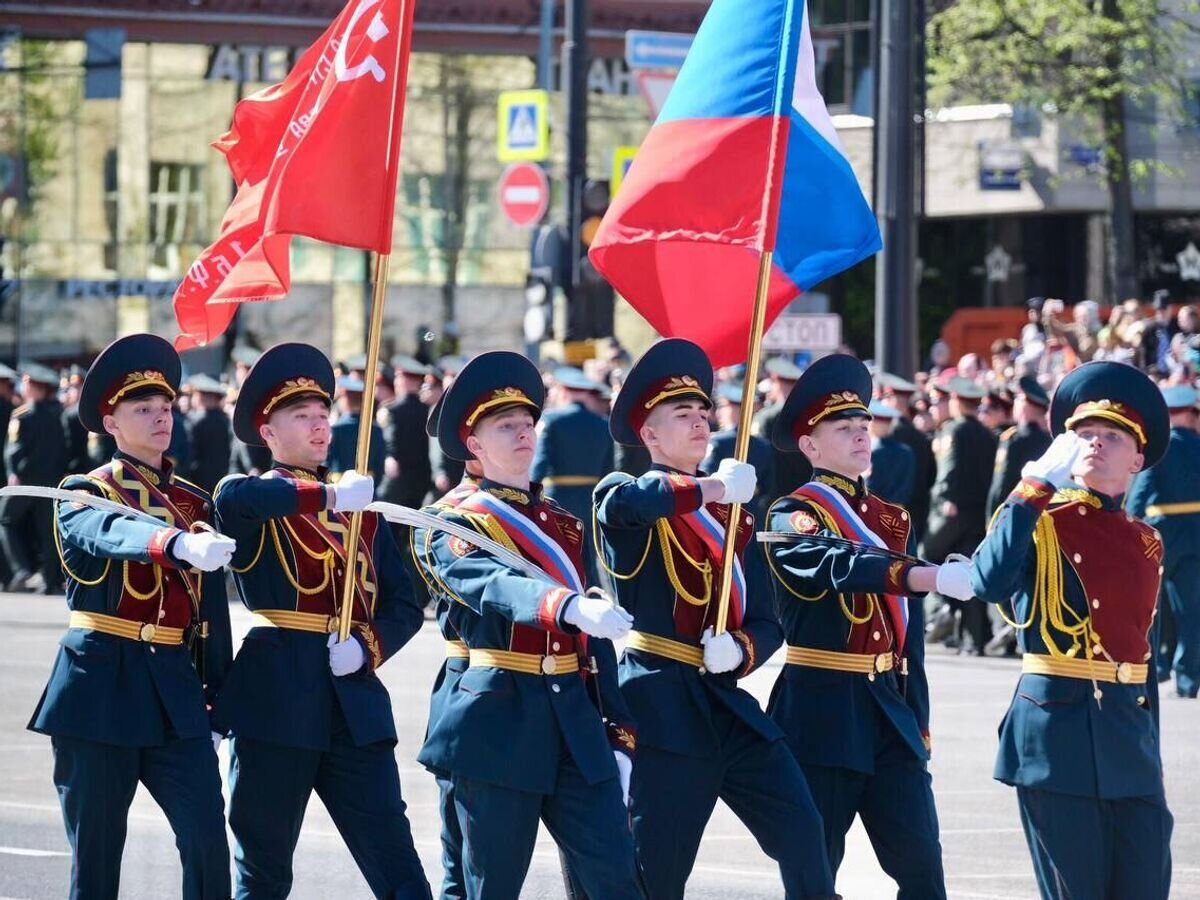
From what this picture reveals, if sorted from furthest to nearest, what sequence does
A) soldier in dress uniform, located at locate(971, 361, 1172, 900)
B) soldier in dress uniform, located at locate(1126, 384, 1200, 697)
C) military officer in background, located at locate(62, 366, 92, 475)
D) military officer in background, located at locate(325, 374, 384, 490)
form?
1. military officer in background, located at locate(62, 366, 92, 475)
2. military officer in background, located at locate(325, 374, 384, 490)
3. soldier in dress uniform, located at locate(1126, 384, 1200, 697)
4. soldier in dress uniform, located at locate(971, 361, 1172, 900)

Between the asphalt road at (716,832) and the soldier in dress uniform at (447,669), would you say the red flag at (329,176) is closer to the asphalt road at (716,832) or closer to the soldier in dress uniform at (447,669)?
the soldier in dress uniform at (447,669)

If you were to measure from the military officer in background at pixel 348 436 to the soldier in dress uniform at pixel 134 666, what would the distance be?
394 inches

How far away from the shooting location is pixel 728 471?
23.0 ft

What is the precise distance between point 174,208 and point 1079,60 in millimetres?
15360

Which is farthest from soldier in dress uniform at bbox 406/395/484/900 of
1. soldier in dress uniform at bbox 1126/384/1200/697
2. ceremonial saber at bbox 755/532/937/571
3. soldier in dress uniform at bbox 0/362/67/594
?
soldier in dress uniform at bbox 0/362/67/594

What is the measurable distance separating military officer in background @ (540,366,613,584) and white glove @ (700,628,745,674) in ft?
33.7

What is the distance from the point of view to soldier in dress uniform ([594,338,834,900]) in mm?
7004

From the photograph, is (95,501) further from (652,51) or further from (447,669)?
(652,51)

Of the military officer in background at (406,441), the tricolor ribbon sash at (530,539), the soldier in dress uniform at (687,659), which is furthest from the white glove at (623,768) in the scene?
the military officer in background at (406,441)

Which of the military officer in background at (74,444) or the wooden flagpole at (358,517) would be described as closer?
the wooden flagpole at (358,517)

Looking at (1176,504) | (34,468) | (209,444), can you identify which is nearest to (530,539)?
(1176,504)

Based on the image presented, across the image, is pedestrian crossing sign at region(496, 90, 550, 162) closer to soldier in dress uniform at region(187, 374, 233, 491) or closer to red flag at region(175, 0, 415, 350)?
soldier in dress uniform at region(187, 374, 233, 491)

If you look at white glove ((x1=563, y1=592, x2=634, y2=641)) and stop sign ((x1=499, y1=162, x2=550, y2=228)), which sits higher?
stop sign ((x1=499, y1=162, x2=550, y2=228))

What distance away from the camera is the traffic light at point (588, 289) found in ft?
72.0
